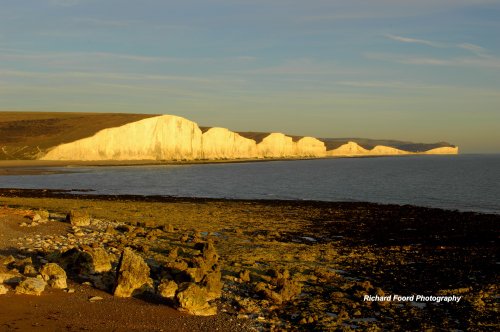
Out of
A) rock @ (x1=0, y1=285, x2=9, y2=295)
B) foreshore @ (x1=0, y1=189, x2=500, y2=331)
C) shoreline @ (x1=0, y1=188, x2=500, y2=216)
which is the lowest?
shoreline @ (x1=0, y1=188, x2=500, y2=216)

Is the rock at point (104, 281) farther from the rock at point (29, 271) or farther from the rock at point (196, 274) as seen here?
→ the rock at point (196, 274)

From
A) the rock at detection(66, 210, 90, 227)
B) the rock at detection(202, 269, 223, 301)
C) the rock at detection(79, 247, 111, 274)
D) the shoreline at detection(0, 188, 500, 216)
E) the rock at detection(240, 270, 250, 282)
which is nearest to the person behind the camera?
the rock at detection(202, 269, 223, 301)

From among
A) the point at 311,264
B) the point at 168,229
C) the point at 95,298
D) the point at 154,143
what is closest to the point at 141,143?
the point at 154,143

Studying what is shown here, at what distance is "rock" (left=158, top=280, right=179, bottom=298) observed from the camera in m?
11.8

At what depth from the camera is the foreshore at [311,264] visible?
10922 millimetres

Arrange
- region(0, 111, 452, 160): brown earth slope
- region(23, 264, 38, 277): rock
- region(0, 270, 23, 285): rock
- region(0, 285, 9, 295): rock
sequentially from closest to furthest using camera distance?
region(0, 285, 9, 295): rock < region(0, 270, 23, 285): rock < region(23, 264, 38, 277): rock < region(0, 111, 452, 160): brown earth slope

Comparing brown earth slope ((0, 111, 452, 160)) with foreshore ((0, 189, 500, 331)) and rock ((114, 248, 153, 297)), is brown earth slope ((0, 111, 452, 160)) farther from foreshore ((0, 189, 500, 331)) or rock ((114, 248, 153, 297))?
rock ((114, 248, 153, 297))

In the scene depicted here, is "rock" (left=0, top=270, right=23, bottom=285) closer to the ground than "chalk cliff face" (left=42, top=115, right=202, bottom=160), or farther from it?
closer to the ground

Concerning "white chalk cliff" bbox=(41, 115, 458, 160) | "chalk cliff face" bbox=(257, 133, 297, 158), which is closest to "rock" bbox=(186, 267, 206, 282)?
"white chalk cliff" bbox=(41, 115, 458, 160)

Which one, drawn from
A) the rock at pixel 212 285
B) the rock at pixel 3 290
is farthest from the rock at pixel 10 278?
the rock at pixel 212 285

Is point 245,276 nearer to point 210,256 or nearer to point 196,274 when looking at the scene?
point 196,274

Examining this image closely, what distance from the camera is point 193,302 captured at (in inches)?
431

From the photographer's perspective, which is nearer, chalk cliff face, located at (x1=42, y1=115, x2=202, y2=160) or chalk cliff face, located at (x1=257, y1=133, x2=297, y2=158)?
chalk cliff face, located at (x1=42, y1=115, x2=202, y2=160)

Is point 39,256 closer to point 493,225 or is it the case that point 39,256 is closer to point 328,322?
point 328,322
